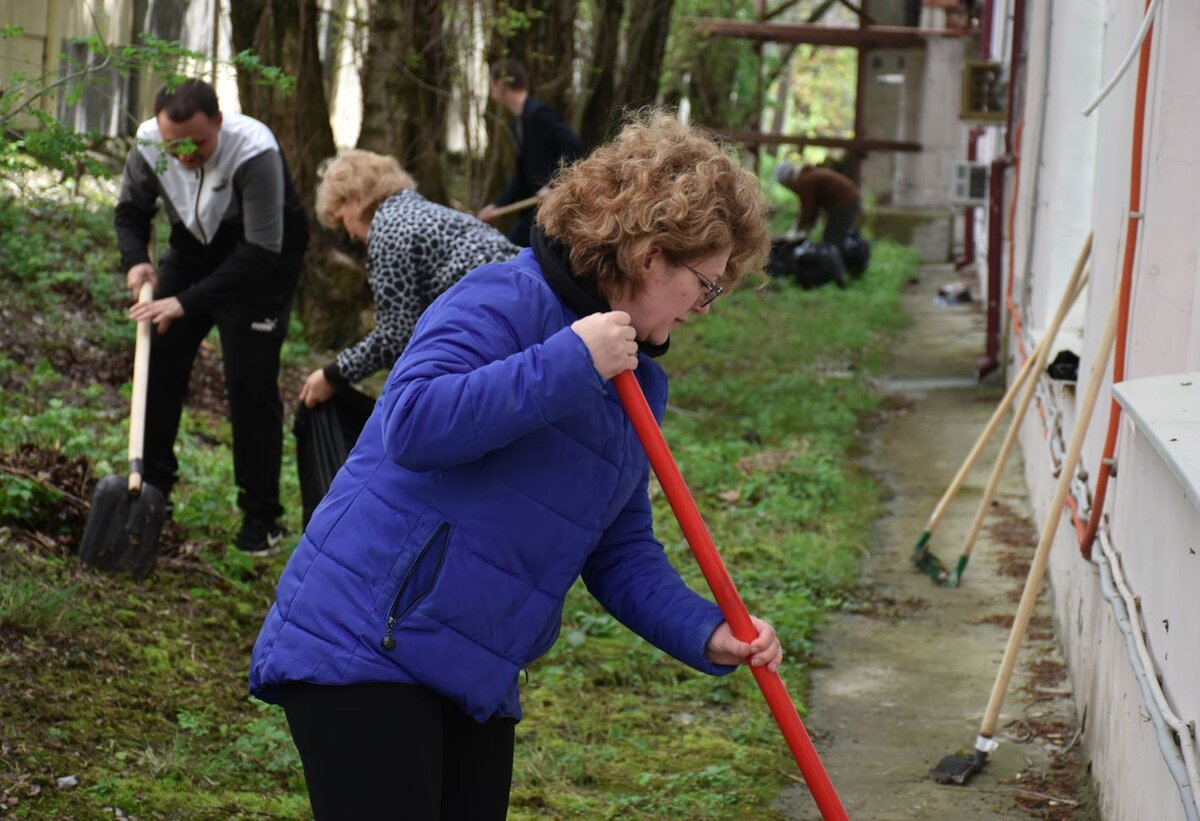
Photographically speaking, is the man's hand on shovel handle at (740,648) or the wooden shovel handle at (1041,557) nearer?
the man's hand on shovel handle at (740,648)

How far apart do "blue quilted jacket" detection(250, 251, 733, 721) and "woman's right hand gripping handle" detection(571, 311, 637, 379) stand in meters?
0.02

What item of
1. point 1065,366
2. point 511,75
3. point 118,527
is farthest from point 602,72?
point 118,527

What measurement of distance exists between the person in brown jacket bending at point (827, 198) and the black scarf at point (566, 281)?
15.6 m

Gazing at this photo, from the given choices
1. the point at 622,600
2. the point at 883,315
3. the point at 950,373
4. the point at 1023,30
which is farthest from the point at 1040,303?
the point at 883,315

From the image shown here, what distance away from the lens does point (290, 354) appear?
31.7ft

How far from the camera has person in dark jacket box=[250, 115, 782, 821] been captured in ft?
7.24

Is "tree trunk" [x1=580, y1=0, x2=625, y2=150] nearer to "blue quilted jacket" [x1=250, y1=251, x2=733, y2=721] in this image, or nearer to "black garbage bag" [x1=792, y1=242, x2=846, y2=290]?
"black garbage bag" [x1=792, y1=242, x2=846, y2=290]

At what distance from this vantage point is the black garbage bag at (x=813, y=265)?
17141mm

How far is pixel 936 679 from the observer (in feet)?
17.7

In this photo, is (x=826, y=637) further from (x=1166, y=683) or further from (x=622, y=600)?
(x=622, y=600)

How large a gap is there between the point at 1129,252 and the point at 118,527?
3.38 m

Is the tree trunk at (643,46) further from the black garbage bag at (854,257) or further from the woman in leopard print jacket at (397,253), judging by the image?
the woman in leopard print jacket at (397,253)

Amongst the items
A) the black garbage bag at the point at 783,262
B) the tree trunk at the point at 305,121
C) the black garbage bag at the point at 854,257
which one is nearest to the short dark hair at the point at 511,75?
the tree trunk at the point at 305,121

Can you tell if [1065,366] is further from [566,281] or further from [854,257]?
[854,257]
